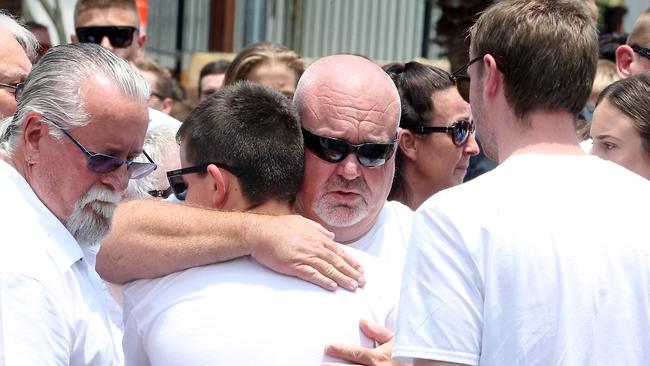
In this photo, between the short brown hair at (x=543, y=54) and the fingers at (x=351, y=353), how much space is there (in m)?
0.68

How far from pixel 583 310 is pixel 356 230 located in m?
1.20

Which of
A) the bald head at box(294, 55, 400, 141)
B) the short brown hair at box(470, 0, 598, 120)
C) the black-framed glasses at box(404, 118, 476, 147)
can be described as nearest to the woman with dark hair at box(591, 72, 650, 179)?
the black-framed glasses at box(404, 118, 476, 147)

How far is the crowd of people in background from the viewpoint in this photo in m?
2.46

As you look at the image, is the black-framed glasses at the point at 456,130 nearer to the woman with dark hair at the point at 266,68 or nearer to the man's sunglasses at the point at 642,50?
the man's sunglasses at the point at 642,50

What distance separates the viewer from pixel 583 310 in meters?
2.45

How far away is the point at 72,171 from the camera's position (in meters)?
2.73

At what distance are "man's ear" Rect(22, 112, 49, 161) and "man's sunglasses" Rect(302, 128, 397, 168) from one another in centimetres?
86

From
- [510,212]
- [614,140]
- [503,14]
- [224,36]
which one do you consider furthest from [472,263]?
[224,36]

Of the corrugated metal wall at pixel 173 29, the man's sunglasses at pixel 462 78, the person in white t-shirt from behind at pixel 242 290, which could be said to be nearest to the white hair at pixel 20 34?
the person in white t-shirt from behind at pixel 242 290

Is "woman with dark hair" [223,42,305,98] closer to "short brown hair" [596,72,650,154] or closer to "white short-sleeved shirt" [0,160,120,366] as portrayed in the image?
"short brown hair" [596,72,650,154]

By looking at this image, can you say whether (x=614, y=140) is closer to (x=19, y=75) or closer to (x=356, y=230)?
(x=356, y=230)

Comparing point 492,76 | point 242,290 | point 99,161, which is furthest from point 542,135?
point 99,161

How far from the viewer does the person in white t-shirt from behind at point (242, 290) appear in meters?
2.60

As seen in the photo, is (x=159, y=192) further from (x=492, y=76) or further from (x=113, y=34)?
(x=113, y=34)
